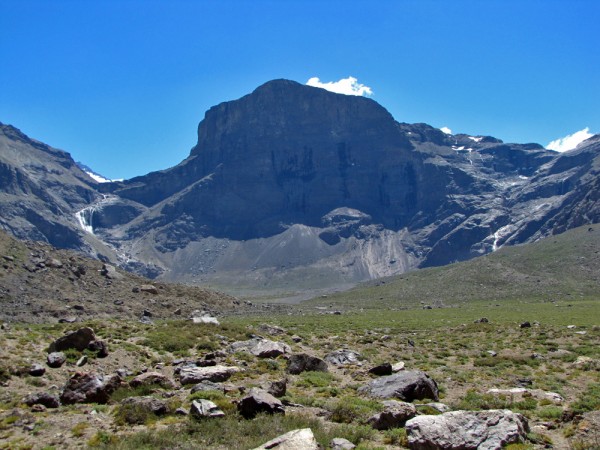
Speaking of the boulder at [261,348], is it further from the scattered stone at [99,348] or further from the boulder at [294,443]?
the boulder at [294,443]

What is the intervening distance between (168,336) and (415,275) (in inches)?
6636

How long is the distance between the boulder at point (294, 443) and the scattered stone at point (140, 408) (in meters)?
5.53

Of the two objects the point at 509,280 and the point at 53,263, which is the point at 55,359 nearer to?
the point at 53,263

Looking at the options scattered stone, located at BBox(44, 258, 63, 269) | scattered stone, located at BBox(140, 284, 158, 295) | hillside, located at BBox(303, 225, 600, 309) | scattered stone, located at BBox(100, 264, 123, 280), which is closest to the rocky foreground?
scattered stone, located at BBox(44, 258, 63, 269)

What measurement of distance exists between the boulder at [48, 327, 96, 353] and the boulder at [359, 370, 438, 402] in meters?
15.1

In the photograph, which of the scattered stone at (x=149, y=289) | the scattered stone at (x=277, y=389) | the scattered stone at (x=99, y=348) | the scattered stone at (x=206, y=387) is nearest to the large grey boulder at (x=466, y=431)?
the scattered stone at (x=277, y=389)

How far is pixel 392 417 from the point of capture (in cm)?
1507

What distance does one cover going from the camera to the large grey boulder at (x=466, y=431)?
12.4 metres

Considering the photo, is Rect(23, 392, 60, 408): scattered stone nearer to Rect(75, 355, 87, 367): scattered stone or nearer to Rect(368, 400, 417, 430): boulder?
Rect(75, 355, 87, 367): scattered stone

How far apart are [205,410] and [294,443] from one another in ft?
15.1

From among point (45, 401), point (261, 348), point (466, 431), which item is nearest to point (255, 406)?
point (466, 431)

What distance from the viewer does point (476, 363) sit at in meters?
30.0

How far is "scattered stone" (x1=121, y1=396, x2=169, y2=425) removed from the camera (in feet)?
51.6

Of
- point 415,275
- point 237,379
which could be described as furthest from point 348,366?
point 415,275
